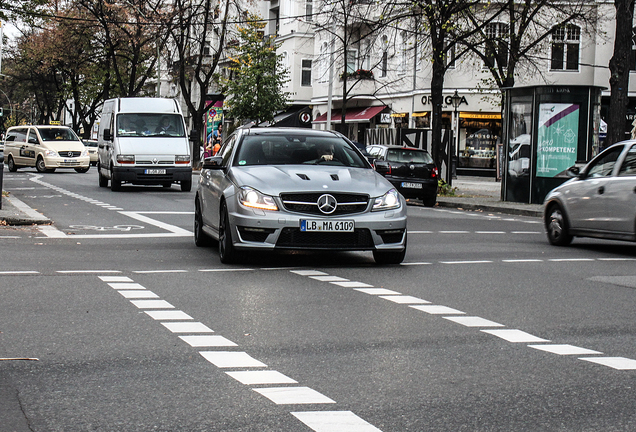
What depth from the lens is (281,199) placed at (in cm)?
1121

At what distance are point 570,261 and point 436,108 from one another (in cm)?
1911

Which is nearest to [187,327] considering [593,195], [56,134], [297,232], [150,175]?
[297,232]

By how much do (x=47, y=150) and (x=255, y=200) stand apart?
118ft

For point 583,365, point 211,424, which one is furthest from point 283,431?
point 583,365

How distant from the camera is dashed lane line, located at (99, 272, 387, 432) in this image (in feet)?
15.9

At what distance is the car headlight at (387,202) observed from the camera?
1144 centimetres

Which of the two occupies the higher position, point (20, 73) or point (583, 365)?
point (20, 73)

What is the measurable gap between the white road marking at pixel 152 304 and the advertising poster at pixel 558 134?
18.5m

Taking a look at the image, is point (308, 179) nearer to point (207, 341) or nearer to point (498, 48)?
point (207, 341)

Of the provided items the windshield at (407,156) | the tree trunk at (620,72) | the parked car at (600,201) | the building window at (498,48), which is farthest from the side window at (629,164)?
the building window at (498,48)

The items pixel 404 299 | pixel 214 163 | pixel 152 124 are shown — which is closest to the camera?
pixel 404 299

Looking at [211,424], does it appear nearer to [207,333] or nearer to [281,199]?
[207,333]

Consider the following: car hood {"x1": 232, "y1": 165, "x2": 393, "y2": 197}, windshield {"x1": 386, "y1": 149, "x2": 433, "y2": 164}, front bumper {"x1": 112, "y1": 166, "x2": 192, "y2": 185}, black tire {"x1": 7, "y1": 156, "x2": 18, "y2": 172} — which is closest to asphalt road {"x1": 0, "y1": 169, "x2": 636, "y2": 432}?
car hood {"x1": 232, "y1": 165, "x2": 393, "y2": 197}

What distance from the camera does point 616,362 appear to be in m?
6.41
